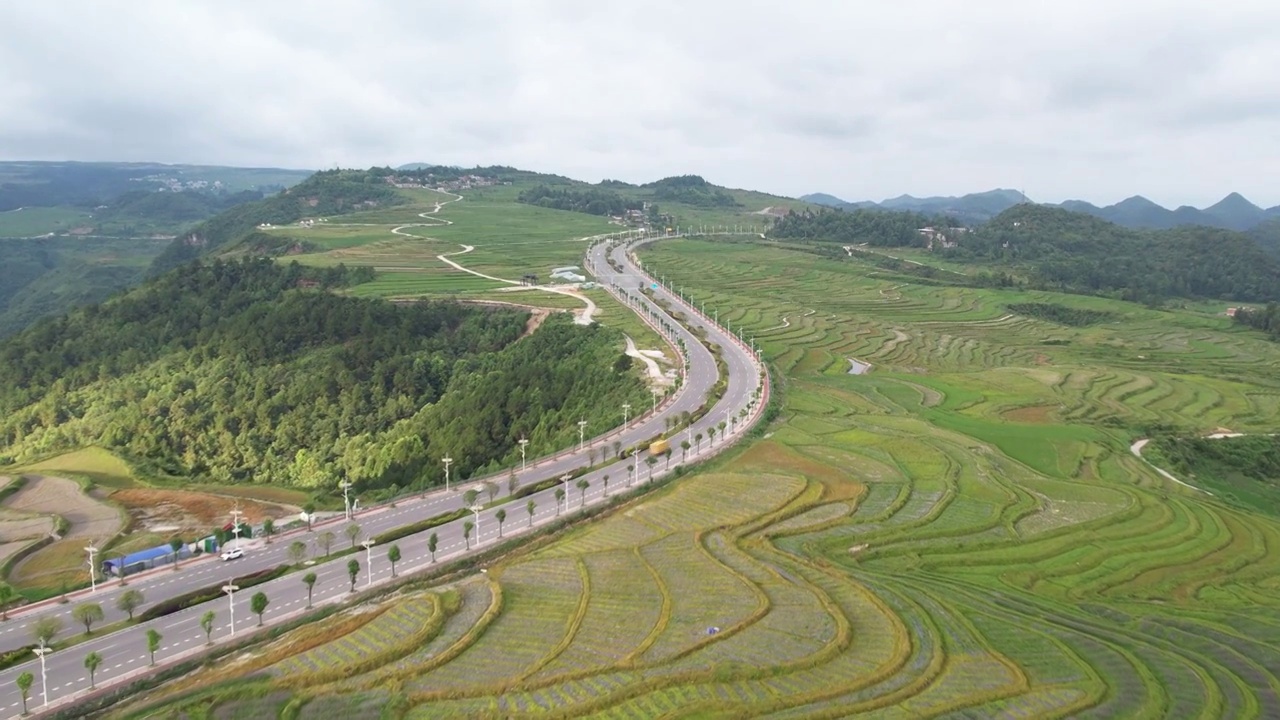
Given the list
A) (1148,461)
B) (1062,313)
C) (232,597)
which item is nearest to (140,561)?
(232,597)

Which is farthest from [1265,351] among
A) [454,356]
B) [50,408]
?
[50,408]

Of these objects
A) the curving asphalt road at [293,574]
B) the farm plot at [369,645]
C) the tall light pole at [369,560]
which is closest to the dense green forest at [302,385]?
the curving asphalt road at [293,574]

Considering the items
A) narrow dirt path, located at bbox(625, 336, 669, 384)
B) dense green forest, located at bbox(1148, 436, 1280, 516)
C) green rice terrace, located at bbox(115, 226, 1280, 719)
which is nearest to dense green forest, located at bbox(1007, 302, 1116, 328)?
green rice terrace, located at bbox(115, 226, 1280, 719)

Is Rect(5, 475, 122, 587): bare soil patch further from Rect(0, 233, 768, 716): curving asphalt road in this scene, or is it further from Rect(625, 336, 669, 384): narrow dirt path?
Rect(625, 336, 669, 384): narrow dirt path

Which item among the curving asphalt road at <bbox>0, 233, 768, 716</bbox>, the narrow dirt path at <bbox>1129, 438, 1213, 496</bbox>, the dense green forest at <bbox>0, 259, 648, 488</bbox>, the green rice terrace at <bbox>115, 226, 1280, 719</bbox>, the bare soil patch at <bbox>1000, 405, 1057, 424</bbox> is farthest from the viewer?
the dense green forest at <bbox>0, 259, 648, 488</bbox>

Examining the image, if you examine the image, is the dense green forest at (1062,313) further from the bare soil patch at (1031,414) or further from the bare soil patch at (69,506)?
the bare soil patch at (69,506)

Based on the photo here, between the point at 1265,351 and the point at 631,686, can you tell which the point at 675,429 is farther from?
the point at 1265,351
